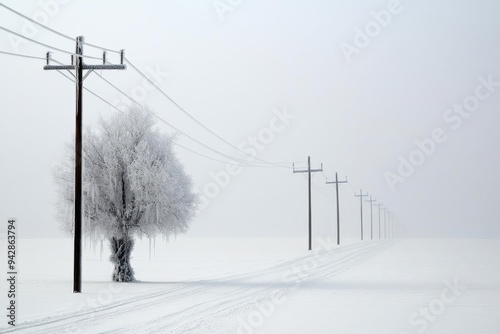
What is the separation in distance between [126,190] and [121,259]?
115 inches

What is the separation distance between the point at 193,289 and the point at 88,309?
630cm

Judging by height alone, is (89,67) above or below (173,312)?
above

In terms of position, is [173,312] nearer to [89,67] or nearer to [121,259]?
[89,67]

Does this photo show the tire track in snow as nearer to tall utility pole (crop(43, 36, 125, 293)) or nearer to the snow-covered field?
the snow-covered field

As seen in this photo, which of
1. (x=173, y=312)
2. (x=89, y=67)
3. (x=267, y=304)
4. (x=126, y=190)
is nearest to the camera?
(x=173, y=312)

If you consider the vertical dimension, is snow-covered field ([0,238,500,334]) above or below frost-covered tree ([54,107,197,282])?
below

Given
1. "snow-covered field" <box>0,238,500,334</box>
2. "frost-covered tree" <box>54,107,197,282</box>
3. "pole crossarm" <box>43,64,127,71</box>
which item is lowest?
"snow-covered field" <box>0,238,500,334</box>

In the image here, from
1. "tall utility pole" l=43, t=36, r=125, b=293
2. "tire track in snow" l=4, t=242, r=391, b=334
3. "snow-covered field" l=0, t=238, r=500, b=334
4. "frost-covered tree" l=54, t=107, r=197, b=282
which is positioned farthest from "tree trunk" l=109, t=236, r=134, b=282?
"tall utility pole" l=43, t=36, r=125, b=293

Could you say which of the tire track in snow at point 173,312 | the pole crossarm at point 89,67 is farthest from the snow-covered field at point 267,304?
the pole crossarm at point 89,67

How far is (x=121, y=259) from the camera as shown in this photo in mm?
28125

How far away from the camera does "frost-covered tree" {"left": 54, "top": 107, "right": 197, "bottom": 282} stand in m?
27.4

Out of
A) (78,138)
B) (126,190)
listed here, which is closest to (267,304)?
(78,138)

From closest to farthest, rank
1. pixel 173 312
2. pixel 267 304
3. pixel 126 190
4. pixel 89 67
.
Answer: pixel 173 312
pixel 267 304
pixel 89 67
pixel 126 190

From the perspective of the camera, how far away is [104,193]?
27609 mm
